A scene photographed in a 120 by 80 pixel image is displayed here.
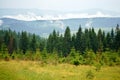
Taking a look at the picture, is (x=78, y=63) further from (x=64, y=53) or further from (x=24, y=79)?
(x=64, y=53)

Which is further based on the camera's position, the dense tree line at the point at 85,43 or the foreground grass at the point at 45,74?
the dense tree line at the point at 85,43

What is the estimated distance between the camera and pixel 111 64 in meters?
50.7

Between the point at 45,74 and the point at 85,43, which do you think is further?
Result: the point at 85,43

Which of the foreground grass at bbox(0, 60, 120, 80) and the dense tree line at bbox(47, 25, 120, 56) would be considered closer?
the foreground grass at bbox(0, 60, 120, 80)

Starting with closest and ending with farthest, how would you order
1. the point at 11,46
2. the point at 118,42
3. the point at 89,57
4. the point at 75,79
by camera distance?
the point at 75,79
the point at 89,57
the point at 118,42
the point at 11,46

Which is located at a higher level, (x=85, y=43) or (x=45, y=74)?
(x=45, y=74)

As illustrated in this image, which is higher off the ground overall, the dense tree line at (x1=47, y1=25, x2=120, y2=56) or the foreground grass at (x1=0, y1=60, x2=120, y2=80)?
the foreground grass at (x1=0, y1=60, x2=120, y2=80)

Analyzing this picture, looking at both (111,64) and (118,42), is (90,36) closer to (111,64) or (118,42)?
(118,42)

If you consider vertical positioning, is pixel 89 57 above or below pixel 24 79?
below

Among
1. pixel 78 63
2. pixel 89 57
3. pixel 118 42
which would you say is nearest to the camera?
pixel 78 63

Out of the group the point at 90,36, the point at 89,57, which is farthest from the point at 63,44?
the point at 89,57

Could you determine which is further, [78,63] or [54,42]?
[54,42]

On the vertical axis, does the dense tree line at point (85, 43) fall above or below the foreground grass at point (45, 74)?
below

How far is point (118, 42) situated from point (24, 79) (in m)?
65.8
